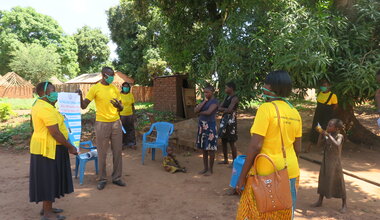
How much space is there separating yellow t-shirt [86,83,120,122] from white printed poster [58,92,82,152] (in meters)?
0.48

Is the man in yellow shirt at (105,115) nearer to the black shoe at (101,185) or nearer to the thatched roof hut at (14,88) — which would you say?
the black shoe at (101,185)

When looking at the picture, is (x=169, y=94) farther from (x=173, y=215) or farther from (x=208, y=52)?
(x=173, y=215)

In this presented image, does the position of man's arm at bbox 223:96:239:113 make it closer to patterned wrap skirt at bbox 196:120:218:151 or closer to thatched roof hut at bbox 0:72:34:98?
patterned wrap skirt at bbox 196:120:218:151

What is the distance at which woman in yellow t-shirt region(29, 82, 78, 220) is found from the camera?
10.6 ft

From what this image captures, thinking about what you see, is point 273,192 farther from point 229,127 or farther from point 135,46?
point 135,46

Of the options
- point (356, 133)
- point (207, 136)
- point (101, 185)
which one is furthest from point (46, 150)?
point (356, 133)

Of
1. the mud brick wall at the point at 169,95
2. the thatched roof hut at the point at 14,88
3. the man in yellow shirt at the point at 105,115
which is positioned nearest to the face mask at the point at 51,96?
the man in yellow shirt at the point at 105,115

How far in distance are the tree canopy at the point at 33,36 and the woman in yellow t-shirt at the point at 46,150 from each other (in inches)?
1283

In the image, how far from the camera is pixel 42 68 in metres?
30.4

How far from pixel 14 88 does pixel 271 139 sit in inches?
1179

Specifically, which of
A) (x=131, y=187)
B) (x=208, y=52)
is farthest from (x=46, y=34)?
(x=131, y=187)

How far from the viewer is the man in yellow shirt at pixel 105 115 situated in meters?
4.41

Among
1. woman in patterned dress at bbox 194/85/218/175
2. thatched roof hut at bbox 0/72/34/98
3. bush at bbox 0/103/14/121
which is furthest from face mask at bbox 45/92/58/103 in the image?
thatched roof hut at bbox 0/72/34/98

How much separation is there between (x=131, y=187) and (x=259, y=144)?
3.28m
